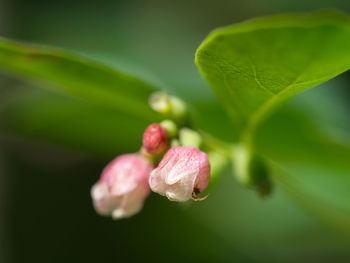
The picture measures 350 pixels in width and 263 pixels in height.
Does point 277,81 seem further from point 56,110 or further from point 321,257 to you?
point 321,257

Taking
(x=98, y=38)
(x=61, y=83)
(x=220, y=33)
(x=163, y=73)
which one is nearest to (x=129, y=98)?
(x=61, y=83)

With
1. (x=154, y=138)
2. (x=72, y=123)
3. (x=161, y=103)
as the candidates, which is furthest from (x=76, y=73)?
(x=72, y=123)

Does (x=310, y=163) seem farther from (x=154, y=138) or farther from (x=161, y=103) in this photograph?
(x=154, y=138)

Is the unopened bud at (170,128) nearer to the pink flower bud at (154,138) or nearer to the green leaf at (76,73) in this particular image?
the pink flower bud at (154,138)

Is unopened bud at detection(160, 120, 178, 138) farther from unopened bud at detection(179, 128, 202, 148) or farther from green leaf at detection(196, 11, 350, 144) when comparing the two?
green leaf at detection(196, 11, 350, 144)

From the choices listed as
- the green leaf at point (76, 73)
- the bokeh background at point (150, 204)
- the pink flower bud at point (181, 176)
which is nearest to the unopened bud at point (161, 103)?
the green leaf at point (76, 73)

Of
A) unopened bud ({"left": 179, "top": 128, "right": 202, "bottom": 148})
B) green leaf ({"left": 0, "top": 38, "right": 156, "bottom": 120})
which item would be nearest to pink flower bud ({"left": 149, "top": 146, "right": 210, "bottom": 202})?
unopened bud ({"left": 179, "top": 128, "right": 202, "bottom": 148})

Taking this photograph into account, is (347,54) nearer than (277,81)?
Yes
